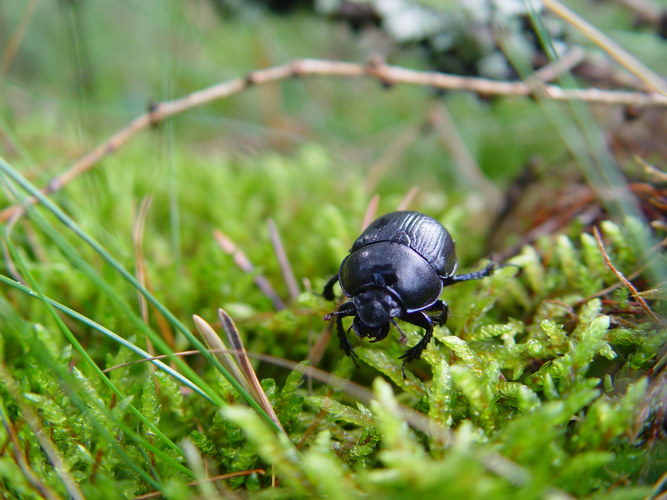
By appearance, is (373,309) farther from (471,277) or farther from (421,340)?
(471,277)

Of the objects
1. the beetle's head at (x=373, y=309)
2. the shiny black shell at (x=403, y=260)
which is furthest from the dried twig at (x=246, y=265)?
the beetle's head at (x=373, y=309)

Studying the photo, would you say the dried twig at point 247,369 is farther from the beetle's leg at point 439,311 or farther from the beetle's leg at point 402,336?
the beetle's leg at point 439,311

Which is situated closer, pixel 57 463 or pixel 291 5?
pixel 57 463

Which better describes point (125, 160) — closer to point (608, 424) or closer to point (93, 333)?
point (93, 333)

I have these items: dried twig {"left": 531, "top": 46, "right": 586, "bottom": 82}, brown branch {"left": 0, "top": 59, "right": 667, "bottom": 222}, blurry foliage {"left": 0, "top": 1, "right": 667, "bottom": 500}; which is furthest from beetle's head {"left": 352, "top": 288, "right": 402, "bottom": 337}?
dried twig {"left": 531, "top": 46, "right": 586, "bottom": 82}

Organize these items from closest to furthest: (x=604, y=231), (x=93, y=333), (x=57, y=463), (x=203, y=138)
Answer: (x=57, y=463) < (x=93, y=333) < (x=604, y=231) < (x=203, y=138)

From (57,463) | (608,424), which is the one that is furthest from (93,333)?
(608,424)

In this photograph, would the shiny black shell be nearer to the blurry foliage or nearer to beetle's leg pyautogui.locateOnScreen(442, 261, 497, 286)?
beetle's leg pyautogui.locateOnScreen(442, 261, 497, 286)
